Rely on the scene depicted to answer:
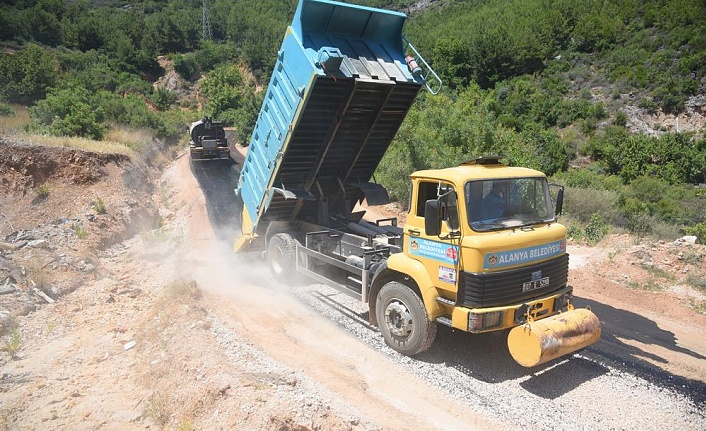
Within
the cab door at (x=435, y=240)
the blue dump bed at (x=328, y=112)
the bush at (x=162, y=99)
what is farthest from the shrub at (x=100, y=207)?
the bush at (x=162, y=99)

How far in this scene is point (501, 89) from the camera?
42.1 metres

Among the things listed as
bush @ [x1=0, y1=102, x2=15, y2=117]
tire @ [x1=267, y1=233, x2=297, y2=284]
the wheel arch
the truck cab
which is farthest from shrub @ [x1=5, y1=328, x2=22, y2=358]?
bush @ [x1=0, y1=102, x2=15, y2=117]

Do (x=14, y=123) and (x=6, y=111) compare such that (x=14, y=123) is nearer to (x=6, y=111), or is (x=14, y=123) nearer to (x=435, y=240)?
(x=6, y=111)

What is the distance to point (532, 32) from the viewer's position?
47.1 m

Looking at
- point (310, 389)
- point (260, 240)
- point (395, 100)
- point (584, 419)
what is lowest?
point (584, 419)

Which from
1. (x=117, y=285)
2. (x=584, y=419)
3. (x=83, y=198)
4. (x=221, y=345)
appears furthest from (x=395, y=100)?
(x=83, y=198)

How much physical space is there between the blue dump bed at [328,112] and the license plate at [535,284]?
12.6 ft

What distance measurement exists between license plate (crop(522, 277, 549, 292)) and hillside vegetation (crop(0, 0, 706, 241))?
722 cm

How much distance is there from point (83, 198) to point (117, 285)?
5.81 meters

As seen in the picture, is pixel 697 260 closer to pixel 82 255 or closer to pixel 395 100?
pixel 395 100

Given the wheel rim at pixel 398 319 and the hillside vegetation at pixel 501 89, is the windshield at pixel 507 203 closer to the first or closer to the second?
the wheel rim at pixel 398 319

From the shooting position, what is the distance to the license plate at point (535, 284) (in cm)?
582

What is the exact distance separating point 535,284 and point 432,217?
1.54 meters

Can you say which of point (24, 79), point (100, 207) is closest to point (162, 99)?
point (24, 79)
